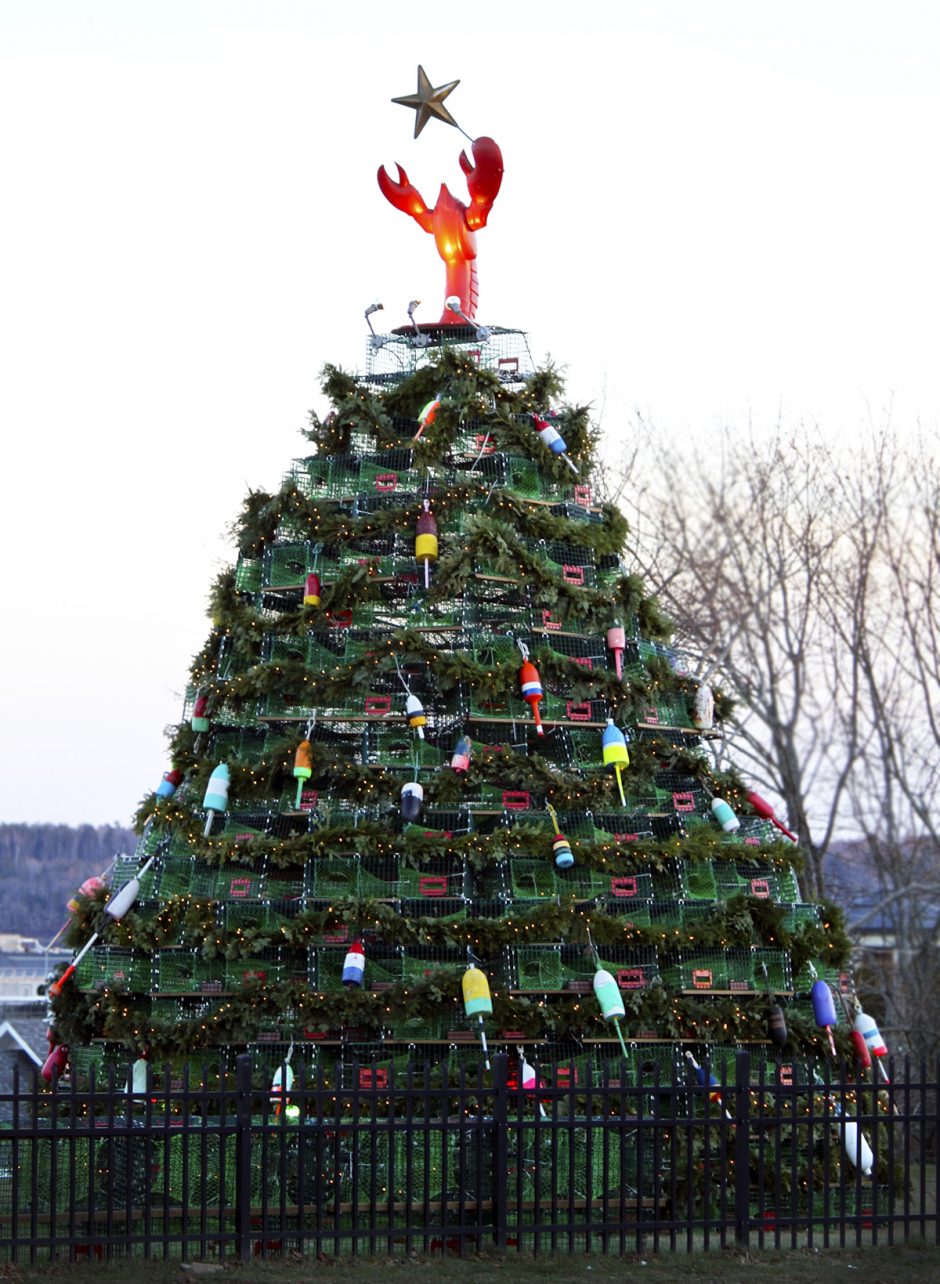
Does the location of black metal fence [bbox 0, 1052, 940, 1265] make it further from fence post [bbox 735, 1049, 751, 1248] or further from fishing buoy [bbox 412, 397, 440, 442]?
fishing buoy [bbox 412, 397, 440, 442]

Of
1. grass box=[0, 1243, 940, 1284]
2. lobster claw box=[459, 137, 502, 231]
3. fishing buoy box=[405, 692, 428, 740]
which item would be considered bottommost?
grass box=[0, 1243, 940, 1284]

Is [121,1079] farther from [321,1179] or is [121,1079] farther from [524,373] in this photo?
[524,373]

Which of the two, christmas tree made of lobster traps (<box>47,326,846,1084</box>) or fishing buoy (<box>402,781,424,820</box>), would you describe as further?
fishing buoy (<box>402,781,424,820</box>)

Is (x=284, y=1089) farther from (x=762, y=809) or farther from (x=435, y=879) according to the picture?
(x=762, y=809)

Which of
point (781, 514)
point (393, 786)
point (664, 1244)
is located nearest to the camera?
point (664, 1244)

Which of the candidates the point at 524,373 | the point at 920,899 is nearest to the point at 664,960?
the point at 524,373

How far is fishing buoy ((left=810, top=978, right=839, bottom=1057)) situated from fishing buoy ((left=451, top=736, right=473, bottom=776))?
4166 mm

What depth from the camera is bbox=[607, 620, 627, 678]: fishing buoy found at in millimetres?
16625

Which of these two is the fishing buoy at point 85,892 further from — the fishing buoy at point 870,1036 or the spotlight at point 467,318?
the spotlight at point 467,318

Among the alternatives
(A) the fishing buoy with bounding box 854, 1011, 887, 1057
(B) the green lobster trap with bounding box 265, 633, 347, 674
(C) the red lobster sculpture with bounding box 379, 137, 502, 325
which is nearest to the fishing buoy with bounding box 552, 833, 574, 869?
(B) the green lobster trap with bounding box 265, 633, 347, 674

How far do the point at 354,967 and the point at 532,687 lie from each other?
3.38 m

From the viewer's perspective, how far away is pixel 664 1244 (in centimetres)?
1256

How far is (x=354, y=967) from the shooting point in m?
14.2

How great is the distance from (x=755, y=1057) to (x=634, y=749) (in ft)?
11.0
